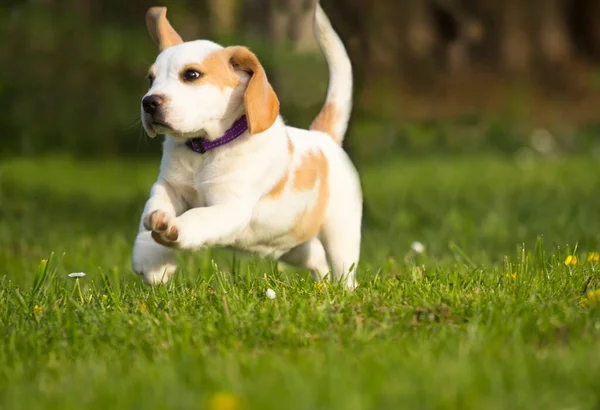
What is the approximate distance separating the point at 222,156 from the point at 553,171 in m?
6.82

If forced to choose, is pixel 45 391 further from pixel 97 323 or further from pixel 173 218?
pixel 173 218

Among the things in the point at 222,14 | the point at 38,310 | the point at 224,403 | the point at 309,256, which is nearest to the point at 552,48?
the point at 222,14

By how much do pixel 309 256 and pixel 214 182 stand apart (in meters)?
0.86

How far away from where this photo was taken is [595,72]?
1402 centimetres

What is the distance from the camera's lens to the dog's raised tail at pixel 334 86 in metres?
4.60

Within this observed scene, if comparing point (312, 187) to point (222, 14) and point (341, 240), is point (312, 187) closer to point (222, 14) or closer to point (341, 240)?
point (341, 240)

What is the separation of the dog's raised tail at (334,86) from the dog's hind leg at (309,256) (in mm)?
546

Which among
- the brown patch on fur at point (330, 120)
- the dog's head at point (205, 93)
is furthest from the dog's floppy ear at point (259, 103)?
the brown patch on fur at point (330, 120)

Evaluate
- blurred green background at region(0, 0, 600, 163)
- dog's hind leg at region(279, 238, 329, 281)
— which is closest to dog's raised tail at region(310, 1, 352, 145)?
dog's hind leg at region(279, 238, 329, 281)

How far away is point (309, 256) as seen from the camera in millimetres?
4391

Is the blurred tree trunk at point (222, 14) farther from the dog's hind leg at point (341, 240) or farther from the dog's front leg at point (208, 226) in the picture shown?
the dog's front leg at point (208, 226)

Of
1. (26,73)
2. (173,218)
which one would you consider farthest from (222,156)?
(26,73)

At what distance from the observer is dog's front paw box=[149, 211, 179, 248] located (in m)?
3.33

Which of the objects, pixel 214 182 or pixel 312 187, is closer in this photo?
pixel 214 182
